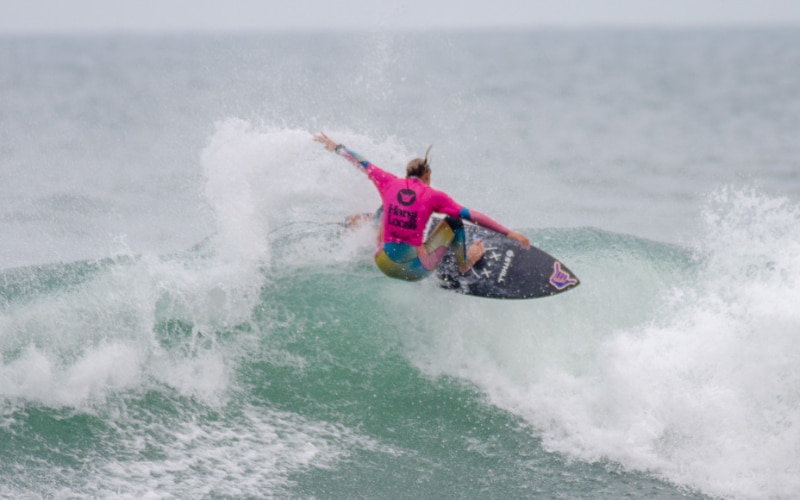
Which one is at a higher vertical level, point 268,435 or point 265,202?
point 265,202

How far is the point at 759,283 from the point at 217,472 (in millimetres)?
5152

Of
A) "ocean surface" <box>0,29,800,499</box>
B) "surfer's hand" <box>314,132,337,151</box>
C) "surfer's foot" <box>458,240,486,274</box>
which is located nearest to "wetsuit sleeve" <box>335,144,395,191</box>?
"surfer's hand" <box>314,132,337,151</box>

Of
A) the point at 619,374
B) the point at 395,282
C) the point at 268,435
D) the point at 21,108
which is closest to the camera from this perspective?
the point at 268,435

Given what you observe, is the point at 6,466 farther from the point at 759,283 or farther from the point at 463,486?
the point at 759,283

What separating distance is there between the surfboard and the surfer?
100 mm

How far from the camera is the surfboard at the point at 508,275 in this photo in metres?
7.66

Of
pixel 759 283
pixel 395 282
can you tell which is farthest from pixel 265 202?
pixel 759 283

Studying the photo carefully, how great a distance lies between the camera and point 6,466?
610 centimetres

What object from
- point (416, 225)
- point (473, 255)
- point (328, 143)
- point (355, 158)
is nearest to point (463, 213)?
point (416, 225)

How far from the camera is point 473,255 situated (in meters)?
7.80

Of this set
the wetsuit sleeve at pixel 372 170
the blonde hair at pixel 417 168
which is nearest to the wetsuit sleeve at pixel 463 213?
the blonde hair at pixel 417 168

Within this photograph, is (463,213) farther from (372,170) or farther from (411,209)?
(372,170)

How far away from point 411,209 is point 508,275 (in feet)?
4.04

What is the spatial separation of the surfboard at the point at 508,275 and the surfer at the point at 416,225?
0.33 ft
